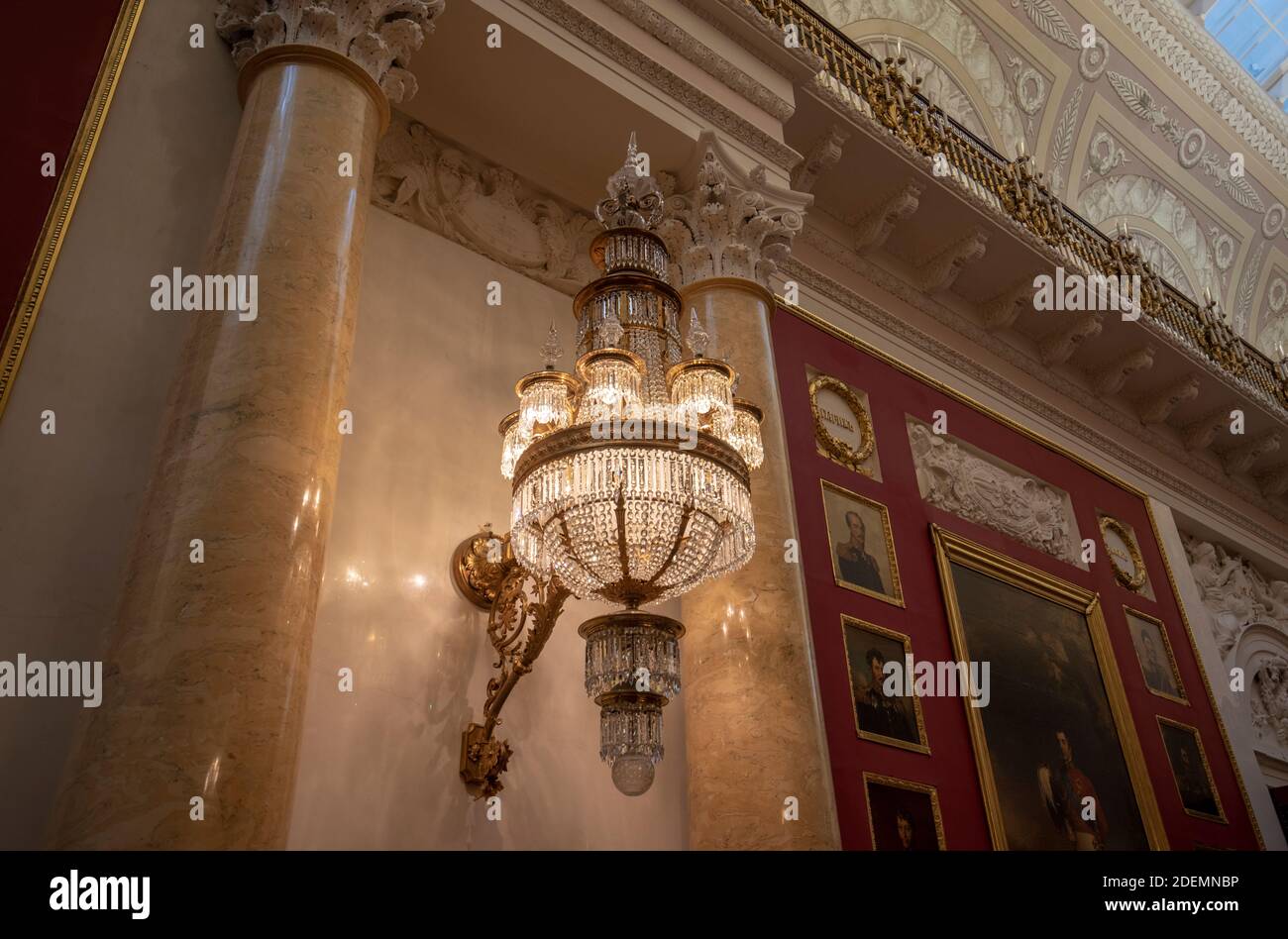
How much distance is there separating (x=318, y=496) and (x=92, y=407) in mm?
972

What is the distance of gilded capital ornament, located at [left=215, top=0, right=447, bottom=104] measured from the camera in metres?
4.09

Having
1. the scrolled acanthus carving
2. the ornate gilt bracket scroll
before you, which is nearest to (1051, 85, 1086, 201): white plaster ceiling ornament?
the scrolled acanthus carving

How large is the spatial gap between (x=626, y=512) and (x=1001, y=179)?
6.59m

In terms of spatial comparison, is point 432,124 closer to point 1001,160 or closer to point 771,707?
point 771,707

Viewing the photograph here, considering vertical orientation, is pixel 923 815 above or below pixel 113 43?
below

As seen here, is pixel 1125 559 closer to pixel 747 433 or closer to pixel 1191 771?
pixel 1191 771

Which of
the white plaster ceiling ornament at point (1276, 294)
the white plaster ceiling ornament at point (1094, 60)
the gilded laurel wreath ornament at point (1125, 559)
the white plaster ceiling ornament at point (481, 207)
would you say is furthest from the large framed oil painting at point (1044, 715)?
the white plaster ceiling ornament at point (1276, 294)

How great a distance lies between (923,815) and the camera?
5.24 metres

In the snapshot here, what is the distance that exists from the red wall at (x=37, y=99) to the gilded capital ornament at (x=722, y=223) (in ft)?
9.09

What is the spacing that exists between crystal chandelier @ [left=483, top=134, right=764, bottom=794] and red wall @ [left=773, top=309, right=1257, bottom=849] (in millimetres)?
2109

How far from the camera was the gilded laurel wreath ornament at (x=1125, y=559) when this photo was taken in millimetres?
8008

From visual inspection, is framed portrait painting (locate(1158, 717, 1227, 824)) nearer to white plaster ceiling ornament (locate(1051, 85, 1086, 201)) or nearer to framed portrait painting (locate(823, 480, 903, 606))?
framed portrait painting (locate(823, 480, 903, 606))

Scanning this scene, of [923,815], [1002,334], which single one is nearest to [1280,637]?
[1002,334]

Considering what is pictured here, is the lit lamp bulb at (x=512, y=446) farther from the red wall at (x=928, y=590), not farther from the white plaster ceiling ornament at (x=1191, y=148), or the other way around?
the white plaster ceiling ornament at (x=1191, y=148)
